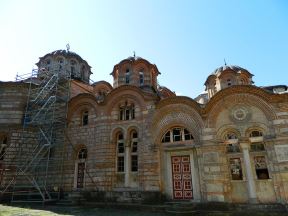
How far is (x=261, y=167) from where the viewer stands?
1186 centimetres

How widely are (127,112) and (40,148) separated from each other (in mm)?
6087

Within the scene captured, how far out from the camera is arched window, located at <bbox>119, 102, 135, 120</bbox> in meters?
15.2

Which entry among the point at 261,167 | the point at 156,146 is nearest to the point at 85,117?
the point at 156,146

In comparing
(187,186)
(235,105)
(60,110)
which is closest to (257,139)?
(235,105)

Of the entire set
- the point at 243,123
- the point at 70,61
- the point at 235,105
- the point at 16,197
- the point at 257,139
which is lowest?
the point at 16,197

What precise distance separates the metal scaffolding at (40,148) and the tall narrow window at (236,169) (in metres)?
10.1

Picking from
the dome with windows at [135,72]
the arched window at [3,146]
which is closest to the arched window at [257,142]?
the dome with windows at [135,72]

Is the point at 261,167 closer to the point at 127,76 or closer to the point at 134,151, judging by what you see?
the point at 134,151

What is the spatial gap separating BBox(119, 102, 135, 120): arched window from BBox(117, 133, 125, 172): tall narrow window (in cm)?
117

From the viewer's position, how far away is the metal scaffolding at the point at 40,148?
47.1 ft

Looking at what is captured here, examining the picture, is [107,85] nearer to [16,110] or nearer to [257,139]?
[16,110]

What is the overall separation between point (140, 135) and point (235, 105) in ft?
18.7

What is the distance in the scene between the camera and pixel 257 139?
12.2 metres

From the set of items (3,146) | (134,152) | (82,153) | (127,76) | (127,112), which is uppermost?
(127,76)
